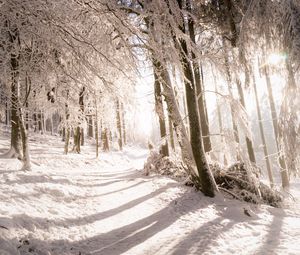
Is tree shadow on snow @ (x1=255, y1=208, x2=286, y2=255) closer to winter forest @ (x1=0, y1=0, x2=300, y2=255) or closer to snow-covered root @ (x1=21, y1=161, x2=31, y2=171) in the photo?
winter forest @ (x1=0, y1=0, x2=300, y2=255)

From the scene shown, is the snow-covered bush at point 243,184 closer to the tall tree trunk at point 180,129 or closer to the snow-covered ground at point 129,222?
the snow-covered ground at point 129,222

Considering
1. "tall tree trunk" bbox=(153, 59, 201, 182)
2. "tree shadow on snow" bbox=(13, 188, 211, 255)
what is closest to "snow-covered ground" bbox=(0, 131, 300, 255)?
"tree shadow on snow" bbox=(13, 188, 211, 255)

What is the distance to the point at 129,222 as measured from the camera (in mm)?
6383

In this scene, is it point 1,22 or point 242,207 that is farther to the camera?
point 242,207

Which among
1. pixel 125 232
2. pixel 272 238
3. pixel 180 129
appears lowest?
pixel 272 238

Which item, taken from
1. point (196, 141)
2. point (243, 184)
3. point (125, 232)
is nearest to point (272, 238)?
point (125, 232)

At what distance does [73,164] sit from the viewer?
14445 millimetres

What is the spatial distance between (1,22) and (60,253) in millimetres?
3814

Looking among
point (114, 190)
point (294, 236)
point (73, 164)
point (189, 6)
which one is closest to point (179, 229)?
point (294, 236)

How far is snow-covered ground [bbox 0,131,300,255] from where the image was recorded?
4805 millimetres

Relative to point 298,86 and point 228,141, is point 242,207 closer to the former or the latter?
point 228,141

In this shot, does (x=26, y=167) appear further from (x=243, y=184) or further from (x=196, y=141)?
(x=243, y=184)

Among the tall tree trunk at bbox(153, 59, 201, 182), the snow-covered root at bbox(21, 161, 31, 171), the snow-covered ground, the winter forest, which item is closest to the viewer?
the winter forest

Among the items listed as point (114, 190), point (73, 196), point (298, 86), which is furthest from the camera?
point (114, 190)
